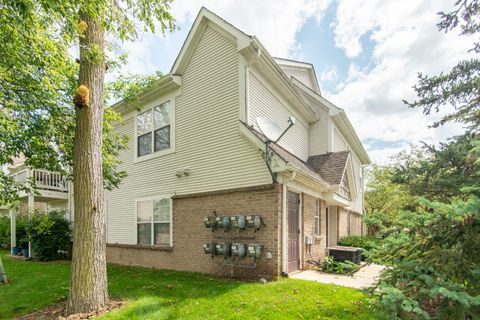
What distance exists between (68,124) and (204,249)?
17.7 feet

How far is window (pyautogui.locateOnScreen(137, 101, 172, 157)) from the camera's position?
1078 centimetres

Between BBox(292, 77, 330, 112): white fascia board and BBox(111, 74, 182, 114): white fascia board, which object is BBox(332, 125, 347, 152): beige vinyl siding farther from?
BBox(111, 74, 182, 114): white fascia board

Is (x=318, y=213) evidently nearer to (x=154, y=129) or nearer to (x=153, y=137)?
(x=153, y=137)

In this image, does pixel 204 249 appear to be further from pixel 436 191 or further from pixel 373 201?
pixel 373 201

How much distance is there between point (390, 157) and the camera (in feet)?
94.1

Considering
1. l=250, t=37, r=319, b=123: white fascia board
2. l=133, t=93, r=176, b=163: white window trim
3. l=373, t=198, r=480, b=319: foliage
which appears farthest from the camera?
l=133, t=93, r=176, b=163: white window trim

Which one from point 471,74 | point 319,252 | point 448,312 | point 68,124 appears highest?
point 471,74

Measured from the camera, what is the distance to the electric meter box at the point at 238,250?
7586mm

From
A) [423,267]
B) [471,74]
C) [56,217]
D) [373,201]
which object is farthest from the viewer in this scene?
[373,201]

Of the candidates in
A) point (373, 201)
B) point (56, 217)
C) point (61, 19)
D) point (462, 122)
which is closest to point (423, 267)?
point (61, 19)

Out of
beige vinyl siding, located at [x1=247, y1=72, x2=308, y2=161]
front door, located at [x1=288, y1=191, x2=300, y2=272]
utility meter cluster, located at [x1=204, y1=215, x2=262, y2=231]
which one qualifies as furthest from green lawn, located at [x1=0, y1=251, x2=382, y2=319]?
beige vinyl siding, located at [x1=247, y1=72, x2=308, y2=161]

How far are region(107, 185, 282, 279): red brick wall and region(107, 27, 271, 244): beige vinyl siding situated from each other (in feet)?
1.29

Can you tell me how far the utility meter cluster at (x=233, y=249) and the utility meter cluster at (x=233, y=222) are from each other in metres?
0.46

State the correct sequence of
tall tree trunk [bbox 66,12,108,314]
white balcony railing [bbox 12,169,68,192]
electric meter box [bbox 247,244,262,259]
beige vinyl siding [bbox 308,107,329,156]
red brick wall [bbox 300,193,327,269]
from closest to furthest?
tall tree trunk [bbox 66,12,108,314]
electric meter box [bbox 247,244,262,259]
red brick wall [bbox 300,193,327,269]
beige vinyl siding [bbox 308,107,329,156]
white balcony railing [bbox 12,169,68,192]
